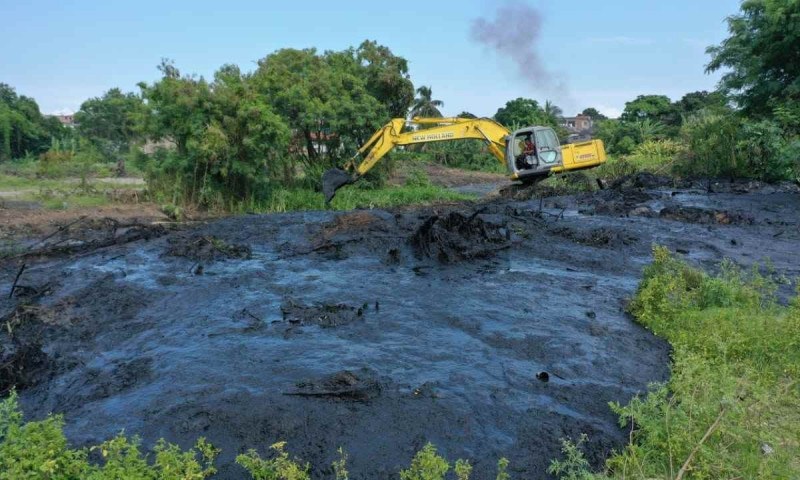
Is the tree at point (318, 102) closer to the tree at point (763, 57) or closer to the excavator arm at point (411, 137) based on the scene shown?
the excavator arm at point (411, 137)

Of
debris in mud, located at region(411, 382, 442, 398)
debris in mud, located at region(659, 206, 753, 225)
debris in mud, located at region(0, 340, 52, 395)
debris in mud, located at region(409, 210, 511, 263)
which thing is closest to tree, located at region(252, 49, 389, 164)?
debris in mud, located at region(409, 210, 511, 263)

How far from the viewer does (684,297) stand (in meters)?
7.23

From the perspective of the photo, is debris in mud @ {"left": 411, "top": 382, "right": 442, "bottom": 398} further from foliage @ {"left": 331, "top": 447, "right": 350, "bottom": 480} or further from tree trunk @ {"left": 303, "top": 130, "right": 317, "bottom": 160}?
tree trunk @ {"left": 303, "top": 130, "right": 317, "bottom": 160}

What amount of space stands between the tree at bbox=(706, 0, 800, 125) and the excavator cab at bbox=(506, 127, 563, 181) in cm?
745

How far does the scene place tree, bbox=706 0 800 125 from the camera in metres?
17.8

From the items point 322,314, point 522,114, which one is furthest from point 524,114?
point 322,314

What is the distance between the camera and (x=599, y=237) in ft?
38.8

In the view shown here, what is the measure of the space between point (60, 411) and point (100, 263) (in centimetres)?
591

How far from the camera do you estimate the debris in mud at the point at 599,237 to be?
11.7m

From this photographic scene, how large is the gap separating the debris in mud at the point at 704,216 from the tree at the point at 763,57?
6746mm

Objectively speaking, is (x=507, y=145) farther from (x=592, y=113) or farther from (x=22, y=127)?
(x=592, y=113)

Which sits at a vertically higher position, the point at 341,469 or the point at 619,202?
the point at 619,202

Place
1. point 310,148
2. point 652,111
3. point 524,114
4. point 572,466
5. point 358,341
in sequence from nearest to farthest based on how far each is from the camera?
1. point 572,466
2. point 358,341
3. point 310,148
4. point 652,111
5. point 524,114

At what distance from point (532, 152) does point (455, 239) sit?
915 centimetres
